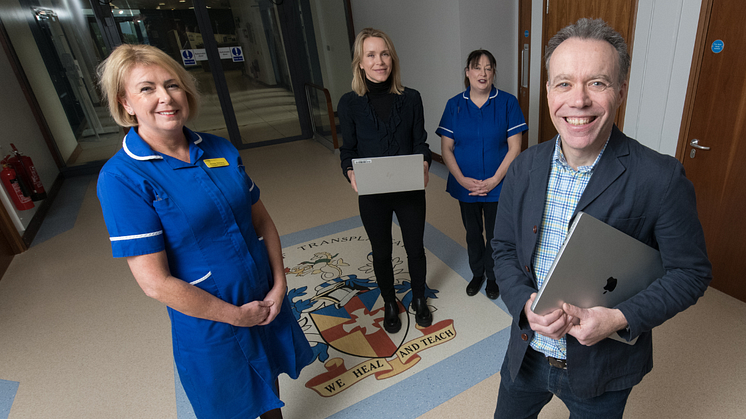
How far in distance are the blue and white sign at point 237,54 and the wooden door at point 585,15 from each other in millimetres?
5165

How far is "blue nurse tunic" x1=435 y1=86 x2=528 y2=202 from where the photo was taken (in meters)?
2.26

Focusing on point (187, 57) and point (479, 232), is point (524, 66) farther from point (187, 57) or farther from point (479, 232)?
point (187, 57)

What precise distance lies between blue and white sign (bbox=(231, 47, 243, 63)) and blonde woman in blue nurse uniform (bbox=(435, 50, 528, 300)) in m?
5.58

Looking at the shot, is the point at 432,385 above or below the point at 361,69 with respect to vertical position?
below

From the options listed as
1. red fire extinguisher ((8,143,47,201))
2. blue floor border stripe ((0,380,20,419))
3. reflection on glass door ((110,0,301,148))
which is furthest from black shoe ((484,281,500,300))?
reflection on glass door ((110,0,301,148))

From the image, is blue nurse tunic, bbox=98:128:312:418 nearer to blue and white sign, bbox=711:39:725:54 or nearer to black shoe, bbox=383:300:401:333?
black shoe, bbox=383:300:401:333

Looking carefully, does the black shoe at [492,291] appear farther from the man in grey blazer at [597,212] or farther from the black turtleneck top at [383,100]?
the man in grey blazer at [597,212]

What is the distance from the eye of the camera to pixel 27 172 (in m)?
4.38

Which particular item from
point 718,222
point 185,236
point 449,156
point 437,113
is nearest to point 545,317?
point 185,236

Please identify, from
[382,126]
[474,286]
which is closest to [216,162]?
[382,126]

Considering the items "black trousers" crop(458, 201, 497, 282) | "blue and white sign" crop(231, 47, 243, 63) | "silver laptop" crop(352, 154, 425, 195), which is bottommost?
"black trousers" crop(458, 201, 497, 282)

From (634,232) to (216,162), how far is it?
4.01ft

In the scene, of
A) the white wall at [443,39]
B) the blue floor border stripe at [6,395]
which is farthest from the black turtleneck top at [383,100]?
the blue floor border stripe at [6,395]

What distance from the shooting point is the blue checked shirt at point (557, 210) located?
98 cm
